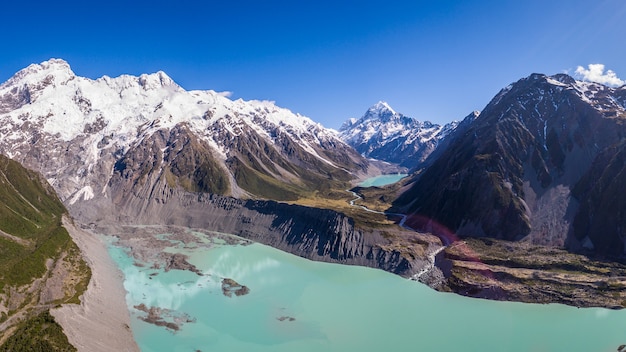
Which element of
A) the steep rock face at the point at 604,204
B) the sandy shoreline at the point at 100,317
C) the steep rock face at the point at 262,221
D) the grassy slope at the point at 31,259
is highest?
the steep rock face at the point at 604,204

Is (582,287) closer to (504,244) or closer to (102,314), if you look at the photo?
(504,244)

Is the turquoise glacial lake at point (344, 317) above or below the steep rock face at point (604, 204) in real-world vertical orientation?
below

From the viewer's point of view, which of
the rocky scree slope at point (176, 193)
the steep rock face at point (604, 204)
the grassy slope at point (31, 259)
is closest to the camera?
the grassy slope at point (31, 259)

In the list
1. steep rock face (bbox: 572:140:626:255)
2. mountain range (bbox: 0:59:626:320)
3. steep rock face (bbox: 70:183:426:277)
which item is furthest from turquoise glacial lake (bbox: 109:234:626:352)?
steep rock face (bbox: 572:140:626:255)

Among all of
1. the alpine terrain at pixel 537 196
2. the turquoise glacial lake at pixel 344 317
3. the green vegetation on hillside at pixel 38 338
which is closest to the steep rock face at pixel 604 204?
the alpine terrain at pixel 537 196

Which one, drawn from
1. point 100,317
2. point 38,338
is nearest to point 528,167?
point 100,317

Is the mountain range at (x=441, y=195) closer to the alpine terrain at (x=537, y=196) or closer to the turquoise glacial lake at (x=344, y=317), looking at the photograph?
the alpine terrain at (x=537, y=196)
